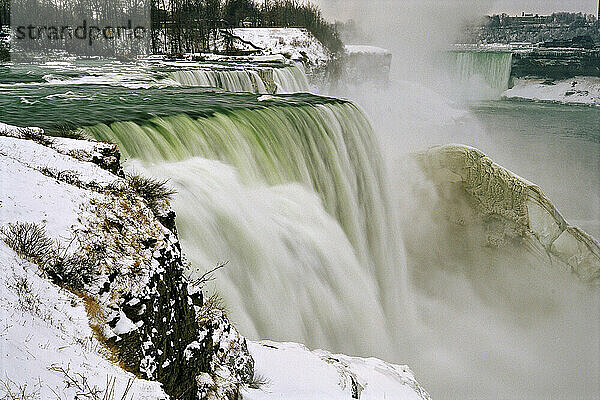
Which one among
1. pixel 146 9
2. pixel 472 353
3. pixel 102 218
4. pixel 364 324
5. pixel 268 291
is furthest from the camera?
pixel 146 9

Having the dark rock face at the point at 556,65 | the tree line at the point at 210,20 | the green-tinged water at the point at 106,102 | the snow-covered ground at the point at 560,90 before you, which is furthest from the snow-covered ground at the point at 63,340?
the dark rock face at the point at 556,65

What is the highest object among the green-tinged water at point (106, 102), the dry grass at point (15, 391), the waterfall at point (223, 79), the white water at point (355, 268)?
the waterfall at point (223, 79)

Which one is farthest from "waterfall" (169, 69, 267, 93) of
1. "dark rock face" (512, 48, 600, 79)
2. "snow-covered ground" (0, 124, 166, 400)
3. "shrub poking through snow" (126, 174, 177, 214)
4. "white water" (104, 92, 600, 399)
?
"dark rock face" (512, 48, 600, 79)

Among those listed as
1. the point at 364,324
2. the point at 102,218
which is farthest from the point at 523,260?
the point at 102,218

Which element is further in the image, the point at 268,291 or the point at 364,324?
the point at 364,324

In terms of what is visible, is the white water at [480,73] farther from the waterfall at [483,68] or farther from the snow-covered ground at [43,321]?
the snow-covered ground at [43,321]

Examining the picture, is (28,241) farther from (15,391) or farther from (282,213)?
(282,213)

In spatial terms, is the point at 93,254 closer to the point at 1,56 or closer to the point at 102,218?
the point at 102,218
